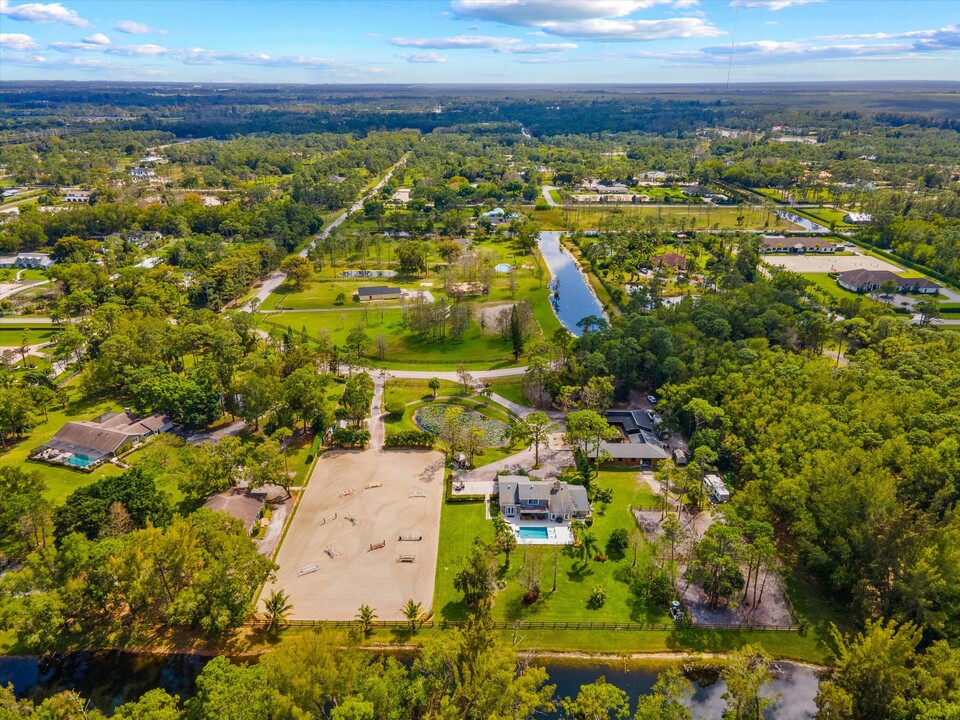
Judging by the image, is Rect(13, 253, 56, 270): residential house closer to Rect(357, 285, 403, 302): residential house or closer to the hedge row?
Rect(357, 285, 403, 302): residential house

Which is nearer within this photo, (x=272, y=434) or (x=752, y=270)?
(x=272, y=434)

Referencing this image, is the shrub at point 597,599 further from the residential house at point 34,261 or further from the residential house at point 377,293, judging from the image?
the residential house at point 34,261

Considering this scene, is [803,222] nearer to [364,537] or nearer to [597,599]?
[597,599]

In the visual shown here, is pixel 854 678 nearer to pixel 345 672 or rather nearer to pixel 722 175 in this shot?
pixel 345 672

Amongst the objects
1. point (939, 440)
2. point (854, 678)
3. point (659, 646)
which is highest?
point (939, 440)

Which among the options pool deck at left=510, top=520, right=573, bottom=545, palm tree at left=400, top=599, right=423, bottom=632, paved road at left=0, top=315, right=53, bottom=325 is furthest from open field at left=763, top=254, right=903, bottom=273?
paved road at left=0, top=315, right=53, bottom=325

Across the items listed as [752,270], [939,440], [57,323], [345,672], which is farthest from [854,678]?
[57,323]

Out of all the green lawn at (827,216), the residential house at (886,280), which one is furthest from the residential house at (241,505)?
the green lawn at (827,216)
